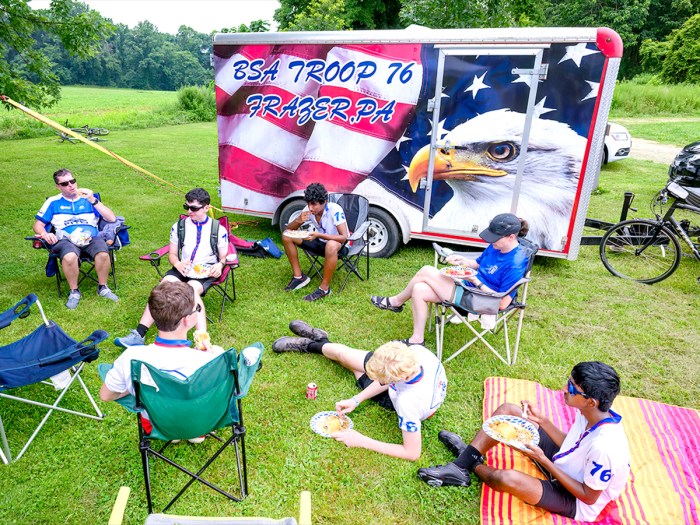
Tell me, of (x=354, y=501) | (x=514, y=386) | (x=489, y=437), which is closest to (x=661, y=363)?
(x=514, y=386)

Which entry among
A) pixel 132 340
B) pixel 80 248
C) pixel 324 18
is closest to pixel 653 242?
pixel 132 340

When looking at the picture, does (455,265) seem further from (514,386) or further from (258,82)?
(258,82)

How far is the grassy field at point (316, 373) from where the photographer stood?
9.30 ft

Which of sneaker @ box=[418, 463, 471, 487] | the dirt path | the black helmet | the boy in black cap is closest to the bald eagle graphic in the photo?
the boy in black cap

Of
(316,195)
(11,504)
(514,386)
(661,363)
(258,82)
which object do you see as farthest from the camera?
(258,82)

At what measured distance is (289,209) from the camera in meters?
6.59

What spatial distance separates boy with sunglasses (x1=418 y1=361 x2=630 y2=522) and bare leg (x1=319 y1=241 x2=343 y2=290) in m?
2.64

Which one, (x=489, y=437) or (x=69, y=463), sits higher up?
(x=489, y=437)

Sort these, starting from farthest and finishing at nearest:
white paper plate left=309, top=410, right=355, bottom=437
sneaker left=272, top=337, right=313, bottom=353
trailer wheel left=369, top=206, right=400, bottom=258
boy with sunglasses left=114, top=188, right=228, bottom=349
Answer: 1. trailer wheel left=369, top=206, right=400, bottom=258
2. boy with sunglasses left=114, top=188, right=228, bottom=349
3. sneaker left=272, top=337, right=313, bottom=353
4. white paper plate left=309, top=410, right=355, bottom=437

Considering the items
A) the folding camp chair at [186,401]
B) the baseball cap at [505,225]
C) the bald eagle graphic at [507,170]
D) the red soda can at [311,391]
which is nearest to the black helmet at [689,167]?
the bald eagle graphic at [507,170]

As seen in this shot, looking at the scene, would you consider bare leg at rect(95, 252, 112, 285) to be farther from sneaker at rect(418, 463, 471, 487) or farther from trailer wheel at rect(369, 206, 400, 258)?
sneaker at rect(418, 463, 471, 487)

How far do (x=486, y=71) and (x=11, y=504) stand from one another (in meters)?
5.44

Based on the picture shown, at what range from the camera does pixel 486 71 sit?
210 inches

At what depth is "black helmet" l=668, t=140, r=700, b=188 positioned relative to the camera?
6.75 meters
